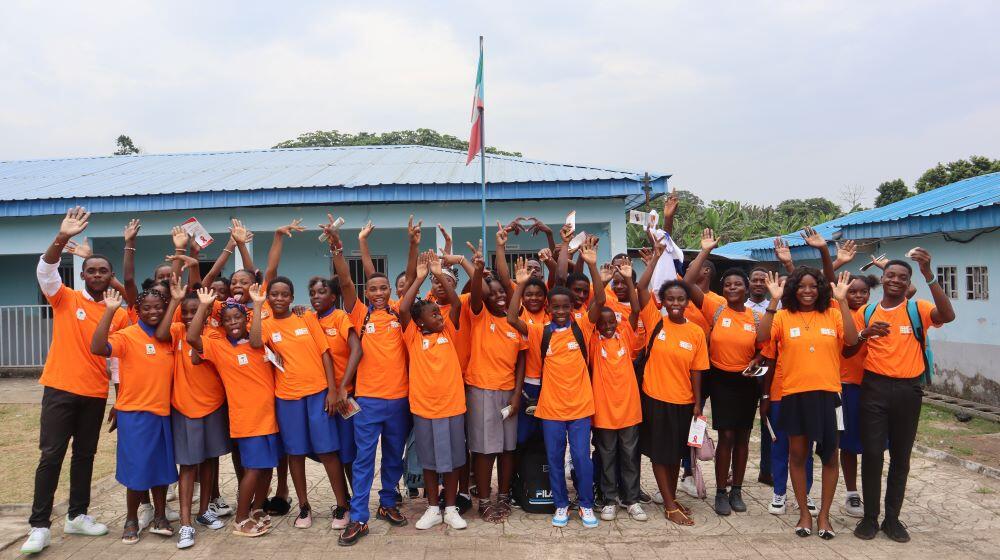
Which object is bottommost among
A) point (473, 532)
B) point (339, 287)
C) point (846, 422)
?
point (473, 532)

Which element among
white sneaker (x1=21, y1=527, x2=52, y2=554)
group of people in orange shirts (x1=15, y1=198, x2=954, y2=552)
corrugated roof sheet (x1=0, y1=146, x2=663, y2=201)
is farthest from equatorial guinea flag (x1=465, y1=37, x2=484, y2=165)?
white sneaker (x1=21, y1=527, x2=52, y2=554)

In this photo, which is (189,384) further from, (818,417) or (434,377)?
(818,417)

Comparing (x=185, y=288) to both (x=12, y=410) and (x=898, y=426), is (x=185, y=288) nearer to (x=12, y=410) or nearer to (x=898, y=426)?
(x=898, y=426)

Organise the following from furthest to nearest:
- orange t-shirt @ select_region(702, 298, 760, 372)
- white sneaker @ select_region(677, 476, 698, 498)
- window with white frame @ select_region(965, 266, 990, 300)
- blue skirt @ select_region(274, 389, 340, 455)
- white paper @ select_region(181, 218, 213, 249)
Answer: window with white frame @ select_region(965, 266, 990, 300) → white sneaker @ select_region(677, 476, 698, 498) → white paper @ select_region(181, 218, 213, 249) → orange t-shirt @ select_region(702, 298, 760, 372) → blue skirt @ select_region(274, 389, 340, 455)

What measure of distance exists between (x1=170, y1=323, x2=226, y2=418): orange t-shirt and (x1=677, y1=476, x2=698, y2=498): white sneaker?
11.5 ft

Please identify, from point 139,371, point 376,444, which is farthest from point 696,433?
point 139,371

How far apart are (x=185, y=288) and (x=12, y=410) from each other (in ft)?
22.4

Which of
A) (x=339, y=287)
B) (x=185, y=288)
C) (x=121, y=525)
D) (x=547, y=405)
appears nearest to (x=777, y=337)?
(x=547, y=405)

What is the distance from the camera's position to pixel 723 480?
478 cm

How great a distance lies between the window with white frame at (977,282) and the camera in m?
8.99

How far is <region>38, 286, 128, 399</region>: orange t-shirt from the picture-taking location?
4.29 metres

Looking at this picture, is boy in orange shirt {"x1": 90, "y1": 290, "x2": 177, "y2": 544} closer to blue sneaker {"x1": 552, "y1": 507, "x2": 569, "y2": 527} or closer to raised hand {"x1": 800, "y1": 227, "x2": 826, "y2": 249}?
blue sneaker {"x1": 552, "y1": 507, "x2": 569, "y2": 527}

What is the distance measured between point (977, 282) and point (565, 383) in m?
7.71

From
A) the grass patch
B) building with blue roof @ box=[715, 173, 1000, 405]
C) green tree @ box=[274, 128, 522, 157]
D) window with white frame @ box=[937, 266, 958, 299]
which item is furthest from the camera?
green tree @ box=[274, 128, 522, 157]
